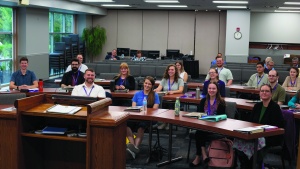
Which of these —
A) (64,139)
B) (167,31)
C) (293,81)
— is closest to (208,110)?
(64,139)

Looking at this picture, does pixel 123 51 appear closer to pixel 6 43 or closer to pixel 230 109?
pixel 6 43

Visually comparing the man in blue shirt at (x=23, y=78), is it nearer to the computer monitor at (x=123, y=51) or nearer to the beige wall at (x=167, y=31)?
the computer monitor at (x=123, y=51)

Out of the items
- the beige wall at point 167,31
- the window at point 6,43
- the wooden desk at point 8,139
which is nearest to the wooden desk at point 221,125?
the wooden desk at point 8,139

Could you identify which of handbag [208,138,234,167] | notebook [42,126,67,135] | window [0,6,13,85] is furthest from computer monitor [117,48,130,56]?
notebook [42,126,67,135]

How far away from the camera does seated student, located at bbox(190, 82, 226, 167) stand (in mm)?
5969

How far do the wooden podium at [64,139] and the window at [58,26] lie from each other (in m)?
13.2

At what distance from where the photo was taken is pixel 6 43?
46.4 ft

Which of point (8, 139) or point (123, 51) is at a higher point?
point (123, 51)

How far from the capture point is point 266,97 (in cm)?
560

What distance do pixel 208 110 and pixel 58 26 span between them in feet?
43.0

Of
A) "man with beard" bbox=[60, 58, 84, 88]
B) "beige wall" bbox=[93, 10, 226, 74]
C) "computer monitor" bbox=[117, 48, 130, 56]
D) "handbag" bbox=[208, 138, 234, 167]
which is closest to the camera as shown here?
"handbag" bbox=[208, 138, 234, 167]

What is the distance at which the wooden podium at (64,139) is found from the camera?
3877 millimetres

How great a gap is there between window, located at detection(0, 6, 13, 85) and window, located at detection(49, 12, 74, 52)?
3037 mm

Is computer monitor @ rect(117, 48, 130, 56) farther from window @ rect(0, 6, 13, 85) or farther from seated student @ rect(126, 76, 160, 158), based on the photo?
seated student @ rect(126, 76, 160, 158)
